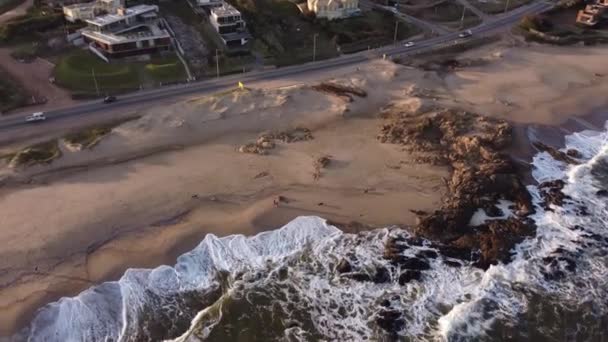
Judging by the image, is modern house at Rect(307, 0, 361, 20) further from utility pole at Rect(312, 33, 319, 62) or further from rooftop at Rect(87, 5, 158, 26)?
rooftop at Rect(87, 5, 158, 26)

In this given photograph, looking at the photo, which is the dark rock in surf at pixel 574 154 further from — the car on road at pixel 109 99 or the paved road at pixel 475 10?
the car on road at pixel 109 99

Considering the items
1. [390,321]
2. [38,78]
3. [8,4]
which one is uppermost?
[8,4]

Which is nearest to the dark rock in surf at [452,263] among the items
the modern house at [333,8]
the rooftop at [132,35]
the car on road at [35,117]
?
the car on road at [35,117]

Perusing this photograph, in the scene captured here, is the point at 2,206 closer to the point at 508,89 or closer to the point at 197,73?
the point at 197,73

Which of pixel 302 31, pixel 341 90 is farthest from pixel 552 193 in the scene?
pixel 302 31

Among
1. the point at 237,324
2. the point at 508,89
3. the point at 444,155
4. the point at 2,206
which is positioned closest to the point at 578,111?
the point at 508,89

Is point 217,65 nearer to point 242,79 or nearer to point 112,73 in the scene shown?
point 242,79
